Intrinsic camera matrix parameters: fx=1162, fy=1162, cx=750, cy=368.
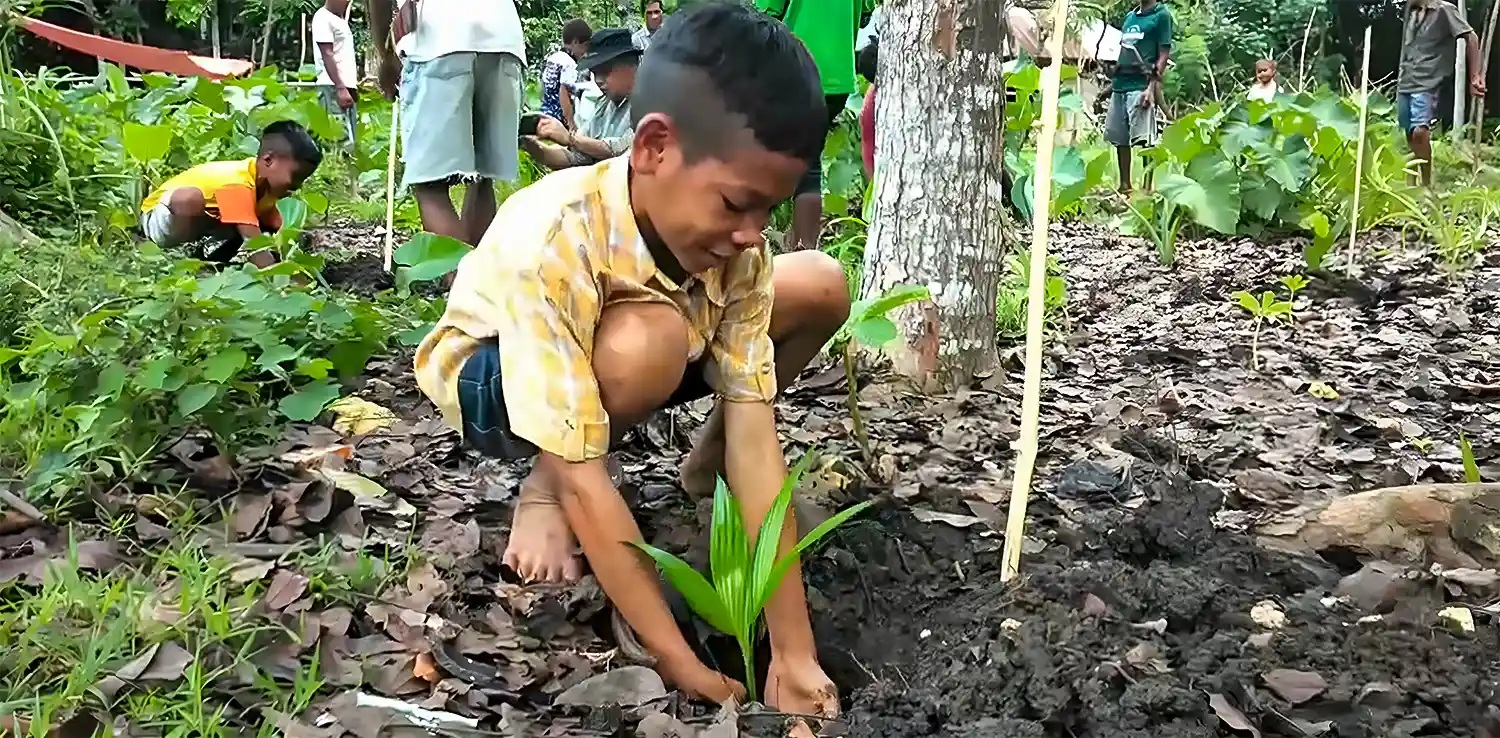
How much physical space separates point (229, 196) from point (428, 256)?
173 cm

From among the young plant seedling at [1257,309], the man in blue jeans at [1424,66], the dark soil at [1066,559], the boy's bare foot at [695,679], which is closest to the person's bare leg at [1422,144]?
the man in blue jeans at [1424,66]

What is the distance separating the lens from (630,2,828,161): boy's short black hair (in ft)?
5.24

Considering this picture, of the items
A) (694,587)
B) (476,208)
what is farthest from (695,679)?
(476,208)

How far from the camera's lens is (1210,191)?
5.57m

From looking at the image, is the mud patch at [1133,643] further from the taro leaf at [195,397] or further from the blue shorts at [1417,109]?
the blue shorts at [1417,109]

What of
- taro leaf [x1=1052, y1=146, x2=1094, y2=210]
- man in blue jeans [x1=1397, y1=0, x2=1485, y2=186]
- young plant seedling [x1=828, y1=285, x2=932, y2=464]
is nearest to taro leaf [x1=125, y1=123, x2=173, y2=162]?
young plant seedling [x1=828, y1=285, x2=932, y2=464]

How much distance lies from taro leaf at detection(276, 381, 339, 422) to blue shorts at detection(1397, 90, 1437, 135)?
25.5 ft

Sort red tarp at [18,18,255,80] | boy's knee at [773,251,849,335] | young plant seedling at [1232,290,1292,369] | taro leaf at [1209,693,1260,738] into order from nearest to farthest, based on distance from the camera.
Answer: taro leaf at [1209,693,1260,738] → boy's knee at [773,251,849,335] → young plant seedling at [1232,290,1292,369] → red tarp at [18,18,255,80]

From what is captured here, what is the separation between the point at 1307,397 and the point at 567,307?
7.34 ft

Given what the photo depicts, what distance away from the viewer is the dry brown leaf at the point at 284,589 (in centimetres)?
176

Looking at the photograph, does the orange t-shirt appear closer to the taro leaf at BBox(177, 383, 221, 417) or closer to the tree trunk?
the taro leaf at BBox(177, 383, 221, 417)

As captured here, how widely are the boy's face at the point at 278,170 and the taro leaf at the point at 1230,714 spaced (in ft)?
12.3

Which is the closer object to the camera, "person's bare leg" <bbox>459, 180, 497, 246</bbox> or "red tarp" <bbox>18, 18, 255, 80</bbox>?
"person's bare leg" <bbox>459, 180, 497, 246</bbox>

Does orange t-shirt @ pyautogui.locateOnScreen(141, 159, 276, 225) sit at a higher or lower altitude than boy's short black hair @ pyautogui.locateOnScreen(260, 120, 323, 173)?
lower
